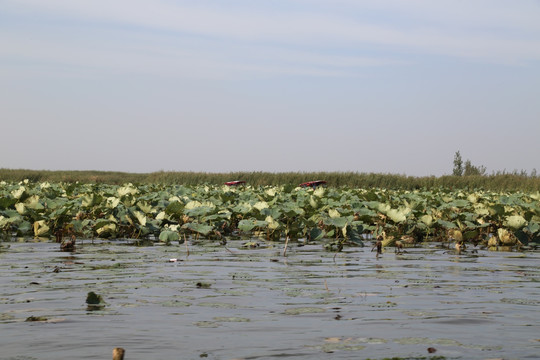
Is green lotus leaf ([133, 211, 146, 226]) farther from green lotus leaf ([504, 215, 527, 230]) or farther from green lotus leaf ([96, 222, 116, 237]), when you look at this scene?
green lotus leaf ([504, 215, 527, 230])

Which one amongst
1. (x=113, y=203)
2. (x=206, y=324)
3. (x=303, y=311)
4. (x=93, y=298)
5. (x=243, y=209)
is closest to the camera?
(x=206, y=324)

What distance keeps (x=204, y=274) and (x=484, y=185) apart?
26410 mm

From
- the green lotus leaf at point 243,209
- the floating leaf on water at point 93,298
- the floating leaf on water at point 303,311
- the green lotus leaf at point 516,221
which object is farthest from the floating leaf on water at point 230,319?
the green lotus leaf at point 243,209

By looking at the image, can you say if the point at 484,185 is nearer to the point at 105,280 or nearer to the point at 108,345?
the point at 105,280

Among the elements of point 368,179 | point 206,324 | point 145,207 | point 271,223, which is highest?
point 368,179

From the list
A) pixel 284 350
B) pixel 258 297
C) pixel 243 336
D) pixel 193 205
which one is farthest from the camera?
pixel 193 205

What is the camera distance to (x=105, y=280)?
5367mm

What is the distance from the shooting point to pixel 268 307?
4230 millimetres

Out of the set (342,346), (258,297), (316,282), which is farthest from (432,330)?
(316,282)

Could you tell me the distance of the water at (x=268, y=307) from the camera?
3174mm

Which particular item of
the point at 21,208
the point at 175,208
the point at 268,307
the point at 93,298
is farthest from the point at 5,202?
the point at 268,307

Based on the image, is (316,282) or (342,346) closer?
(342,346)

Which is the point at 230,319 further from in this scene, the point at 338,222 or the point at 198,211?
the point at 198,211

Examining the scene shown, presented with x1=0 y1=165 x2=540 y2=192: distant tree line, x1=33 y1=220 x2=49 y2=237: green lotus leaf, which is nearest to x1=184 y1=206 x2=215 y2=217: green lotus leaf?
x1=33 y1=220 x2=49 y2=237: green lotus leaf
